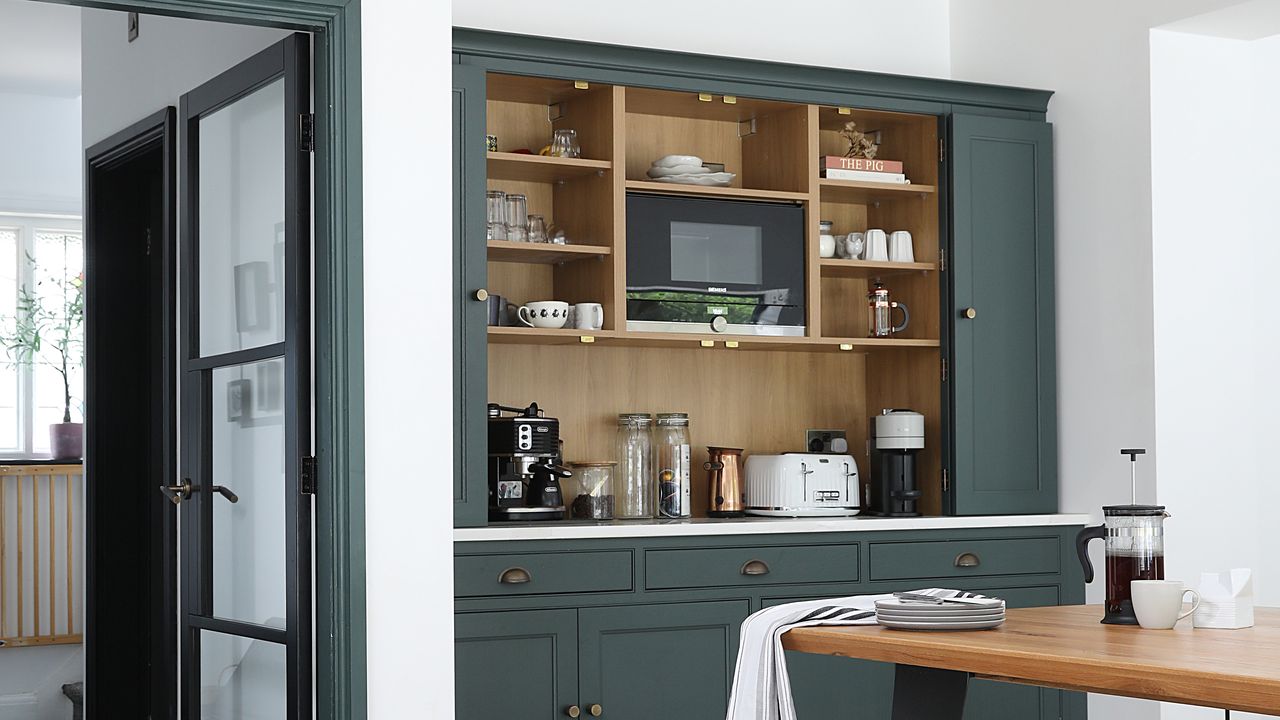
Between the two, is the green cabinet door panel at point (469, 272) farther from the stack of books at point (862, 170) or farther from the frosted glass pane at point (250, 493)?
the stack of books at point (862, 170)

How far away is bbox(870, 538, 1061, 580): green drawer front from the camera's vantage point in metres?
4.36

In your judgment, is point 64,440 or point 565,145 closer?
point 565,145

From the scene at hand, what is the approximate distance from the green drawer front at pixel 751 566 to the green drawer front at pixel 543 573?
0.11 metres

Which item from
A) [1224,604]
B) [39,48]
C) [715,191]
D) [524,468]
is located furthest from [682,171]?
[39,48]

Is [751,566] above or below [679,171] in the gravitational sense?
below

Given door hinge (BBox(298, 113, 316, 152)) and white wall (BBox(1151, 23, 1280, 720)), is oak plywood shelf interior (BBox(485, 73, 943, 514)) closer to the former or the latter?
white wall (BBox(1151, 23, 1280, 720))

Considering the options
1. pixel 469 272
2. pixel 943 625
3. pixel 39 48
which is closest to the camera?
pixel 943 625

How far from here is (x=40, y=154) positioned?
693 centimetres

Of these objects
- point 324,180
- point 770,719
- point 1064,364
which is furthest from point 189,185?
point 1064,364

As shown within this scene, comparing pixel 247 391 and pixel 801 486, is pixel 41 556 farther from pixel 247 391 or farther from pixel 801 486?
pixel 801 486

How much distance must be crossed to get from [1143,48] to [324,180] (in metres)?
2.80

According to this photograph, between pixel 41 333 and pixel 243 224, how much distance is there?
13.2ft

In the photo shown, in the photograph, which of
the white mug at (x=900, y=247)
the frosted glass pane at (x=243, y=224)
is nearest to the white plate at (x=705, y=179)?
the white mug at (x=900, y=247)

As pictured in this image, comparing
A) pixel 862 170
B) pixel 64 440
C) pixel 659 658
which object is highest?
pixel 862 170
